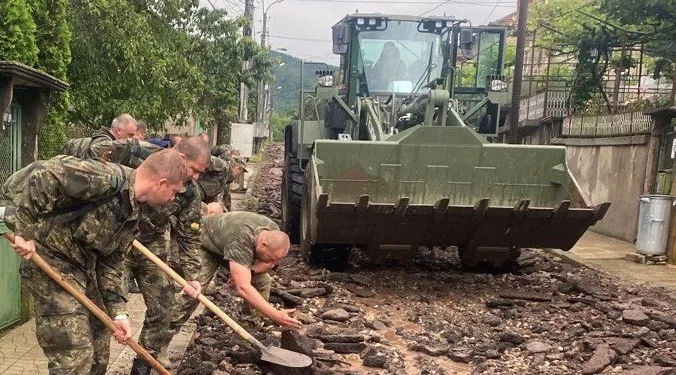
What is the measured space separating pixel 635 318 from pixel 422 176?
102 inches

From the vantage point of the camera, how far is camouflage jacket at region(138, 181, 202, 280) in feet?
15.8

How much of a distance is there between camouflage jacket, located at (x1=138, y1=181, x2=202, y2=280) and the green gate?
4.04ft

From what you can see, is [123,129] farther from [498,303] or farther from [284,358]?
[498,303]

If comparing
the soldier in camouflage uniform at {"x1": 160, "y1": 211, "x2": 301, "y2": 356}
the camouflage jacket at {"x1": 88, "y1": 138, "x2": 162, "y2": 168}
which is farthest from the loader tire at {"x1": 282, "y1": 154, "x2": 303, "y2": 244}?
the soldier in camouflage uniform at {"x1": 160, "y1": 211, "x2": 301, "y2": 356}

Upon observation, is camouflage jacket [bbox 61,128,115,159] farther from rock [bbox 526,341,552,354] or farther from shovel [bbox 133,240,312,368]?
rock [bbox 526,341,552,354]

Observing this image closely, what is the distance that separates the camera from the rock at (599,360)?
5.30 m

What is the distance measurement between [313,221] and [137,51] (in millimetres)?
3725

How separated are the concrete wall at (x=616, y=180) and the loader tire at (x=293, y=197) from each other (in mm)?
6408

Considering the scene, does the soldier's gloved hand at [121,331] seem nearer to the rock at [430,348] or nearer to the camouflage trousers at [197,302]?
the camouflage trousers at [197,302]

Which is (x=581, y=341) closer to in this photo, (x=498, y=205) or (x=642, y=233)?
(x=498, y=205)

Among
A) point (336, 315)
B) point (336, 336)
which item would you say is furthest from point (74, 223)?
point (336, 315)

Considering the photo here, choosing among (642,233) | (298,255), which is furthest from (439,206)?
(642,233)

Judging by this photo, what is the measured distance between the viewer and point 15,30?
574 cm

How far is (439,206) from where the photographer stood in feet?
22.8
